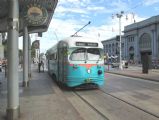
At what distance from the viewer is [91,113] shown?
1094 centimetres

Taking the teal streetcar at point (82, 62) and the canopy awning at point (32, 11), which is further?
the teal streetcar at point (82, 62)

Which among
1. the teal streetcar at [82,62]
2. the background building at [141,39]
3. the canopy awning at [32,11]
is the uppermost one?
the background building at [141,39]

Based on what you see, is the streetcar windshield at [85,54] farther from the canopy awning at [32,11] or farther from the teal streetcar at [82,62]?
the canopy awning at [32,11]

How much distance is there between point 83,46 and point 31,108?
7421 millimetres

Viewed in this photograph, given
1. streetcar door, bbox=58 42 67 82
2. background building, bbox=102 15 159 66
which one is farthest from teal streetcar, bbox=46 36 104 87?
background building, bbox=102 15 159 66

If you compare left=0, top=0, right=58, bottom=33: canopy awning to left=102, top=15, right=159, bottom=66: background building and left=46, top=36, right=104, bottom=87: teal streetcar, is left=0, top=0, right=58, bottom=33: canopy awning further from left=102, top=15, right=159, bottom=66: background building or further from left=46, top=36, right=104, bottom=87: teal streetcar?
left=102, top=15, right=159, bottom=66: background building

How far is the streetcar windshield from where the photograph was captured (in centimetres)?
1766

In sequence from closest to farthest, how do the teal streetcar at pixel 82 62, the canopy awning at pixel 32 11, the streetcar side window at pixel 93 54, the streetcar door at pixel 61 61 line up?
the canopy awning at pixel 32 11
the teal streetcar at pixel 82 62
the streetcar side window at pixel 93 54
the streetcar door at pixel 61 61

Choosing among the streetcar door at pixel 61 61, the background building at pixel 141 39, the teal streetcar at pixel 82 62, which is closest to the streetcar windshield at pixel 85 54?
the teal streetcar at pixel 82 62

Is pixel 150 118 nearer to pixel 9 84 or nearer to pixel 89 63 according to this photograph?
pixel 9 84

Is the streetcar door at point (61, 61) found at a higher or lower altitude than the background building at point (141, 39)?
lower

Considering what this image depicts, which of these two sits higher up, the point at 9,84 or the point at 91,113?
the point at 9,84

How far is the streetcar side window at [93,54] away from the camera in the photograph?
17856mm

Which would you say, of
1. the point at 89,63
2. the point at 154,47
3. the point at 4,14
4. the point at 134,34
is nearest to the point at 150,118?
the point at 89,63
